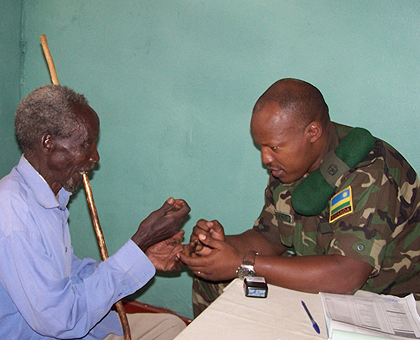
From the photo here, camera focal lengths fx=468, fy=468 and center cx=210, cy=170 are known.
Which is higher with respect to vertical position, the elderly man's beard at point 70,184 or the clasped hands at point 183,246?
the elderly man's beard at point 70,184

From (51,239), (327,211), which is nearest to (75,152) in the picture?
(51,239)

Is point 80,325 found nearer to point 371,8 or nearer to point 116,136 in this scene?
point 116,136

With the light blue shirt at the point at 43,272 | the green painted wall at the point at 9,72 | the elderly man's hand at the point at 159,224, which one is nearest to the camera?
the light blue shirt at the point at 43,272

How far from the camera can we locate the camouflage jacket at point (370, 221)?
195 cm

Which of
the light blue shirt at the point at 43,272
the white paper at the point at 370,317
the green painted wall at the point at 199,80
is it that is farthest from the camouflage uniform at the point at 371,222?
the light blue shirt at the point at 43,272

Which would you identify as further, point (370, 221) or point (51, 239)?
point (370, 221)

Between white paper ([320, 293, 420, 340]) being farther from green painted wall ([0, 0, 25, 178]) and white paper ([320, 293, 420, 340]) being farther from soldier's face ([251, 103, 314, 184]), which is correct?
green painted wall ([0, 0, 25, 178])

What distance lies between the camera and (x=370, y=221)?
196 cm

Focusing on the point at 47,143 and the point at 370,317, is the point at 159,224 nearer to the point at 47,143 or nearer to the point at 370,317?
the point at 47,143

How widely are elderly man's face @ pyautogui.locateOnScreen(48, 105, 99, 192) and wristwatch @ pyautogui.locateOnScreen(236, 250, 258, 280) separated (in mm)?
773

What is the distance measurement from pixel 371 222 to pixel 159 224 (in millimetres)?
910

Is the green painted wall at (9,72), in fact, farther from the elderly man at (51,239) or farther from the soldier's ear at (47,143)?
the soldier's ear at (47,143)

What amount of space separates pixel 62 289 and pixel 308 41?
6.18 ft

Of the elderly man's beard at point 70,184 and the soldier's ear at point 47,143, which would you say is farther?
the elderly man's beard at point 70,184
